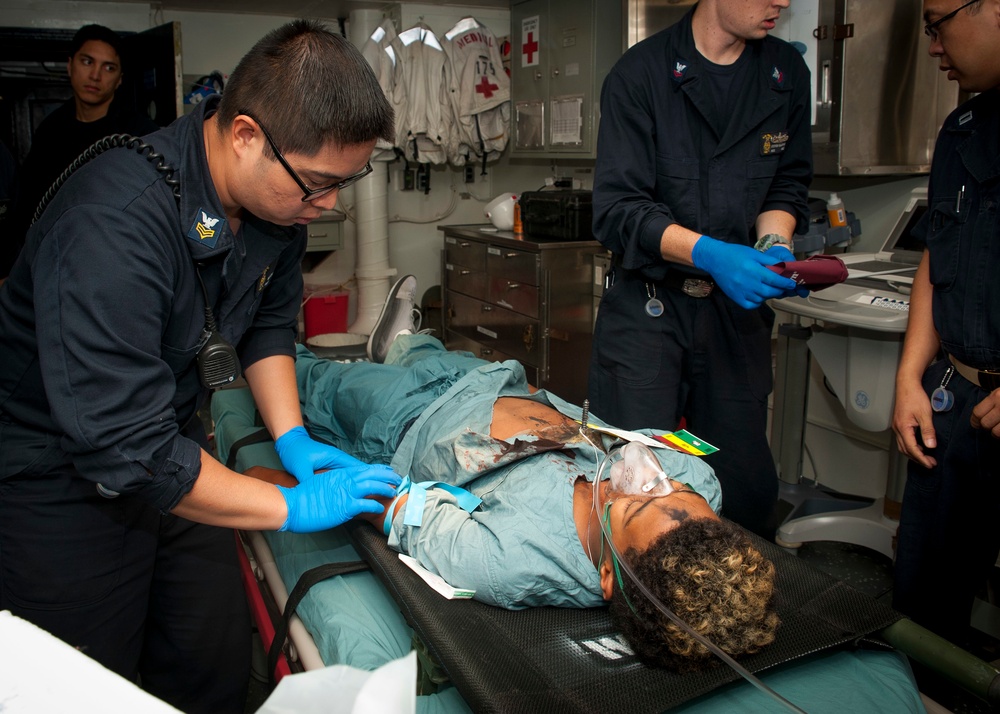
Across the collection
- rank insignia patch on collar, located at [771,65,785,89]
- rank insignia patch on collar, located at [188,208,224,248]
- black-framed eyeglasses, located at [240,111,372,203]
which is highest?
rank insignia patch on collar, located at [771,65,785,89]

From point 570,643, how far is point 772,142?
1.47 m

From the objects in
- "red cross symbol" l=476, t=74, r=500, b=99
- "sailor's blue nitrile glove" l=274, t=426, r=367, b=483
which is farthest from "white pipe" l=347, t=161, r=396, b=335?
"sailor's blue nitrile glove" l=274, t=426, r=367, b=483

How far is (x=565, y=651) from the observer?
51.6 inches

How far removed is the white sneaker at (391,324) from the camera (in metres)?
2.93

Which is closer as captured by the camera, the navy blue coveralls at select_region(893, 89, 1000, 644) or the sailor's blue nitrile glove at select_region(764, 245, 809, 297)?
the navy blue coveralls at select_region(893, 89, 1000, 644)

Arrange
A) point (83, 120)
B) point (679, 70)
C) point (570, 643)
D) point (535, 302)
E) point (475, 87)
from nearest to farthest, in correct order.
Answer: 1. point (570, 643)
2. point (679, 70)
3. point (83, 120)
4. point (535, 302)
5. point (475, 87)

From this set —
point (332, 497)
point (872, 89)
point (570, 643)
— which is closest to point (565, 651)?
point (570, 643)

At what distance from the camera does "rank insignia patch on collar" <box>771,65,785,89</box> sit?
208 cm

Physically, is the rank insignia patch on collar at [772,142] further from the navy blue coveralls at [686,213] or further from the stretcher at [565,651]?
the stretcher at [565,651]

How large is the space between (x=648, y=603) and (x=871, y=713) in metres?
0.37

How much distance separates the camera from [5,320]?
48.1 inches

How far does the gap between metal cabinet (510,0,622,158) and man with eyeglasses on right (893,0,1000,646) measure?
2.84 m

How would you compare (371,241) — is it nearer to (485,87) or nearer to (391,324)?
(485,87)

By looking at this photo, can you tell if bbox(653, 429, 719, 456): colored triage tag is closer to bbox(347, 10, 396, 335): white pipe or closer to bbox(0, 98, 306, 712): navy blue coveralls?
bbox(0, 98, 306, 712): navy blue coveralls
